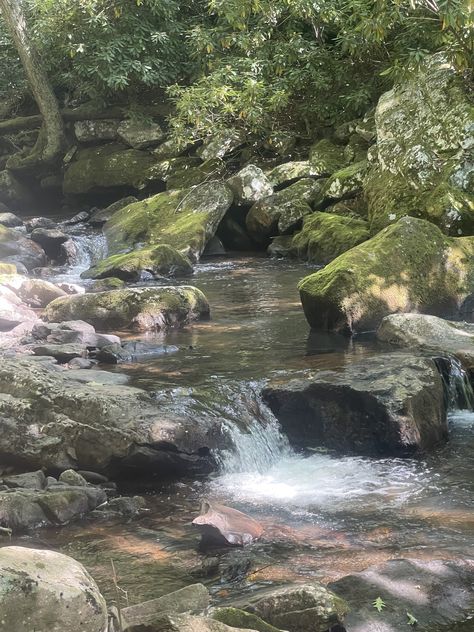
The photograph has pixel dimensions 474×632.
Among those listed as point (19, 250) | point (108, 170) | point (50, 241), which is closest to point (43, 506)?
point (19, 250)

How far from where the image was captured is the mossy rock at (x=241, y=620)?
118 inches

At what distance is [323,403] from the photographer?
6.02 meters

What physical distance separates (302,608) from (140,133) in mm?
18266

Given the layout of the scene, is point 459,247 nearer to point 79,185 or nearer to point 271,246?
point 271,246

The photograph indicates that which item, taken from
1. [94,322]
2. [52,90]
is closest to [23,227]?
[52,90]

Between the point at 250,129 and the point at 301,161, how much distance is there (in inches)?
62.4

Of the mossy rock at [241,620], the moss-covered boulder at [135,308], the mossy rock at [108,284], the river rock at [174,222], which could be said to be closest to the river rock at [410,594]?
the mossy rock at [241,620]

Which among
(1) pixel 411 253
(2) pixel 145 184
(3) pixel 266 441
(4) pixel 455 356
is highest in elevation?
(2) pixel 145 184

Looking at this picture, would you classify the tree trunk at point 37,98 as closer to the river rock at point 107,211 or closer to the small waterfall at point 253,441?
the river rock at point 107,211

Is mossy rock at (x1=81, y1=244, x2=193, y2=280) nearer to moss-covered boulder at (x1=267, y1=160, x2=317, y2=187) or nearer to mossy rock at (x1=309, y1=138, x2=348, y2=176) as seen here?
moss-covered boulder at (x1=267, y1=160, x2=317, y2=187)

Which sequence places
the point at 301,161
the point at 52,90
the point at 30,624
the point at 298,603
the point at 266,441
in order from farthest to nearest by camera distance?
the point at 52,90 < the point at 301,161 < the point at 266,441 < the point at 298,603 < the point at 30,624

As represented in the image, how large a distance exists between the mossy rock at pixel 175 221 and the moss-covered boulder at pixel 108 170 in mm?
3108

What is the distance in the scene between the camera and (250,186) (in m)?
15.5

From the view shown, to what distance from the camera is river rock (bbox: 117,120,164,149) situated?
20078 millimetres
